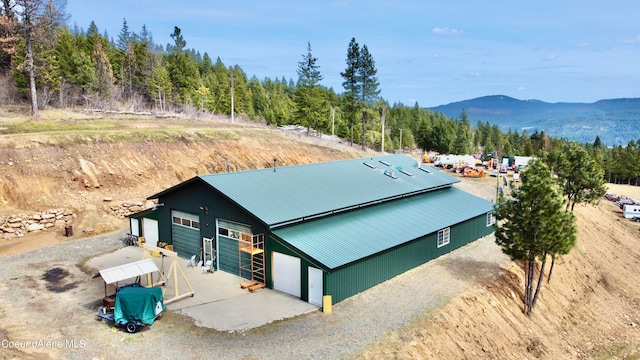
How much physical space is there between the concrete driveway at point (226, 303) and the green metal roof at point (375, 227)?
278cm

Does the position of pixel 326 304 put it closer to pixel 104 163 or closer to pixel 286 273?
pixel 286 273

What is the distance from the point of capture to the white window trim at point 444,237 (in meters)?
29.6

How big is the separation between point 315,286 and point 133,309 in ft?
26.7

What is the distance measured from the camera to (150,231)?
31.4 m

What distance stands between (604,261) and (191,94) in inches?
3032

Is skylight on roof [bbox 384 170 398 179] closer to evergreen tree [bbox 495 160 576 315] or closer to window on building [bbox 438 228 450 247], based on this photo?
window on building [bbox 438 228 450 247]

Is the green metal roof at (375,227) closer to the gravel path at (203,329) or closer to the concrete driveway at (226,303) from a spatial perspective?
the gravel path at (203,329)

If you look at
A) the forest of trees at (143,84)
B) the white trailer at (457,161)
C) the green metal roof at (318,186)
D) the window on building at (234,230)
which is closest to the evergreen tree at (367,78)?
the forest of trees at (143,84)

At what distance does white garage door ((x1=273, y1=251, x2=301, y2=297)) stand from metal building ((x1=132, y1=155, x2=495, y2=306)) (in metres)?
0.05

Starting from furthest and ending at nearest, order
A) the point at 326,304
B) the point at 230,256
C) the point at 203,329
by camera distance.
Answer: the point at 230,256, the point at 326,304, the point at 203,329

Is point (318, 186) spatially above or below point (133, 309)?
above

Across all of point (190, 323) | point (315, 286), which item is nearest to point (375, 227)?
point (315, 286)

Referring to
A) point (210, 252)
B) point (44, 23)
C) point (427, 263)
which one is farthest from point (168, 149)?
point (427, 263)

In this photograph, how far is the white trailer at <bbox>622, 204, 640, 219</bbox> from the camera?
55875 millimetres
